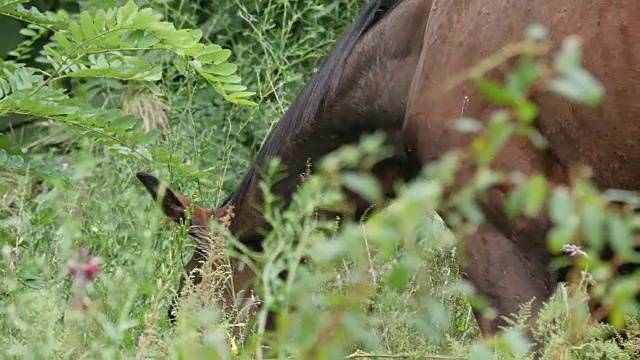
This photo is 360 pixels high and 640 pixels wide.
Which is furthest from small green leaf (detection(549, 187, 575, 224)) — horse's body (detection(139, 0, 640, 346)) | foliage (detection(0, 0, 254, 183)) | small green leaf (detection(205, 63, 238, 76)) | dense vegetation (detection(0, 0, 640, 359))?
small green leaf (detection(205, 63, 238, 76))

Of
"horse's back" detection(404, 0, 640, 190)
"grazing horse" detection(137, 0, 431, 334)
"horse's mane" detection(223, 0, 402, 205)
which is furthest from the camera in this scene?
"horse's mane" detection(223, 0, 402, 205)

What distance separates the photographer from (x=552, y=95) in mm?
3150

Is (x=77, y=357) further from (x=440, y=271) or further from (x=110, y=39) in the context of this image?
(x=440, y=271)

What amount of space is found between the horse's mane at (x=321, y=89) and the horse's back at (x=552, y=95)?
0.43m

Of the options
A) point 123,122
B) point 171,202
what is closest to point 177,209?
point 171,202

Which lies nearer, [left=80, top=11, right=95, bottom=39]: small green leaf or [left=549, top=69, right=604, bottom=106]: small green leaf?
[left=549, top=69, right=604, bottom=106]: small green leaf

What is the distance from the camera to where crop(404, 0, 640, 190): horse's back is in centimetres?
300

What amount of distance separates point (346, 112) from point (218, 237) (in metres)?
1.48

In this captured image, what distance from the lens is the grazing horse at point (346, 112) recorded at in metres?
3.72

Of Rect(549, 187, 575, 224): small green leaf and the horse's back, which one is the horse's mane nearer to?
the horse's back

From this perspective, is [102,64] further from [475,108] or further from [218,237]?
[218,237]

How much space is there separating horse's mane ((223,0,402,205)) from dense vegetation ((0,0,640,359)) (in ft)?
0.62

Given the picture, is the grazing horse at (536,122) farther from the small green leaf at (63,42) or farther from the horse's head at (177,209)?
the small green leaf at (63,42)

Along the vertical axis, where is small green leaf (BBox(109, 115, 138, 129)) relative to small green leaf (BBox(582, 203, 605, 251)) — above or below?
below
